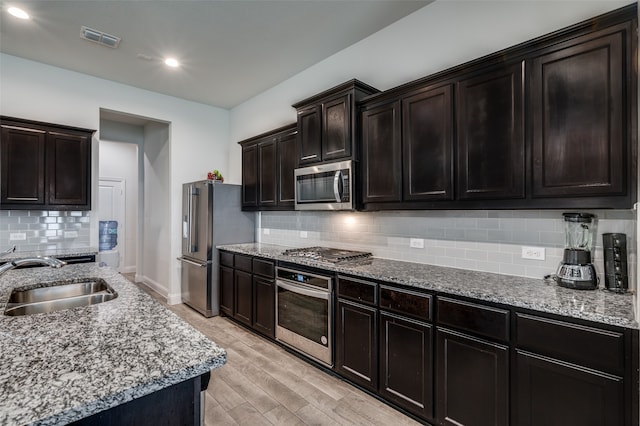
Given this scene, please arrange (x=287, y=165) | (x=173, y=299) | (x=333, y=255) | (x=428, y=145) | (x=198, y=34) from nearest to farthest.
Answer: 1. (x=428, y=145)
2. (x=333, y=255)
3. (x=198, y=34)
4. (x=287, y=165)
5. (x=173, y=299)

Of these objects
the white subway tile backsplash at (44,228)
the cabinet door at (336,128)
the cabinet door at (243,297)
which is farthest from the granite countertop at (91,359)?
the white subway tile backsplash at (44,228)

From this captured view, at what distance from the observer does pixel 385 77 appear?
10.3ft

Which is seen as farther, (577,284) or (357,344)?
(357,344)

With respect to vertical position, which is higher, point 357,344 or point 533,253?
point 533,253

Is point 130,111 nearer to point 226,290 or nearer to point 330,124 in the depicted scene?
point 226,290

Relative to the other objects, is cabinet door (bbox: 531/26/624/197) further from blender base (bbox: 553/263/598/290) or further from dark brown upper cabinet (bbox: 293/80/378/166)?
dark brown upper cabinet (bbox: 293/80/378/166)

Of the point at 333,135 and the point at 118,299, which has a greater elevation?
the point at 333,135

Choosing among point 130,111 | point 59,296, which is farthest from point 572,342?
point 130,111

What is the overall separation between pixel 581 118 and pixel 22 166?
509cm

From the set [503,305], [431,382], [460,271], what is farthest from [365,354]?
[503,305]

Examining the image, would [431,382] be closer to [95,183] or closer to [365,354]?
[365,354]

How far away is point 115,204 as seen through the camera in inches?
277

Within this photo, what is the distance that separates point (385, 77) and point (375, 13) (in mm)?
557

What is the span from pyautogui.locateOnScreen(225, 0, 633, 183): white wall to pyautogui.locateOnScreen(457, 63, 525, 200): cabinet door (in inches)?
20.7
